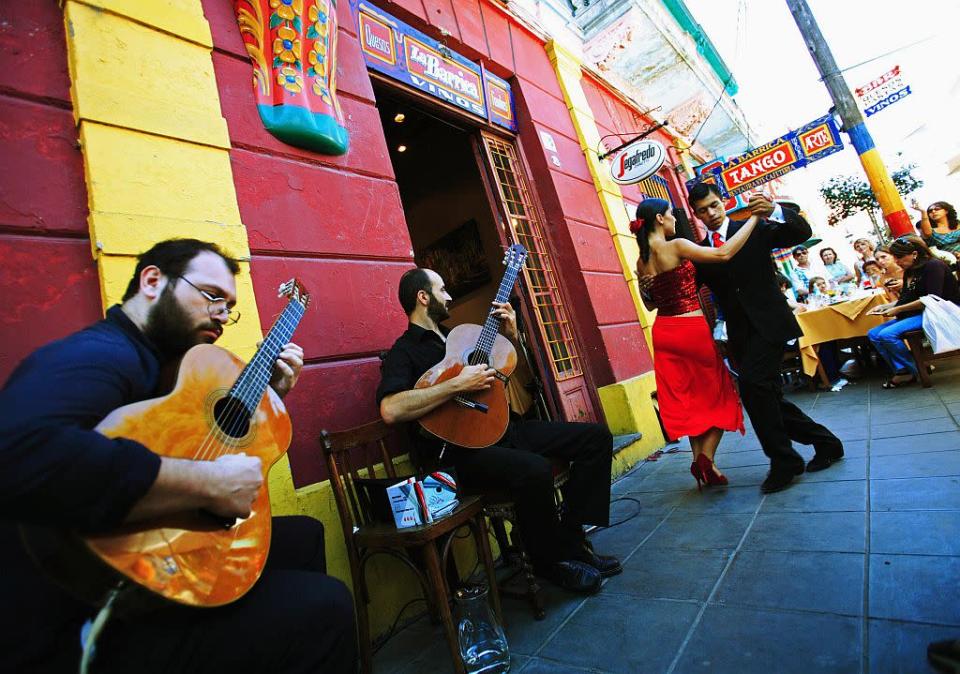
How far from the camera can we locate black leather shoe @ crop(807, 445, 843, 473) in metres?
2.90

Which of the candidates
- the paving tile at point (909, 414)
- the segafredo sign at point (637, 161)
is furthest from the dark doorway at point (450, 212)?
the paving tile at point (909, 414)

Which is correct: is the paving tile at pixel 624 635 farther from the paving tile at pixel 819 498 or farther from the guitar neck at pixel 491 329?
the guitar neck at pixel 491 329

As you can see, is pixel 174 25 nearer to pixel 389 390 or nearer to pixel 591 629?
pixel 389 390

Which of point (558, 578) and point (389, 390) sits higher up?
point (389, 390)

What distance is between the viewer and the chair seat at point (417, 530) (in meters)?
1.68

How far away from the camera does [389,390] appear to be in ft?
6.60

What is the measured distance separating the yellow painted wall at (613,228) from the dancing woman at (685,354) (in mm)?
1391

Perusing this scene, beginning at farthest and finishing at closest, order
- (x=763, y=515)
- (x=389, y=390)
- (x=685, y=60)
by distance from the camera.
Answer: (x=685, y=60) < (x=763, y=515) < (x=389, y=390)

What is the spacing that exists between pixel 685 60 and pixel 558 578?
30.3 ft

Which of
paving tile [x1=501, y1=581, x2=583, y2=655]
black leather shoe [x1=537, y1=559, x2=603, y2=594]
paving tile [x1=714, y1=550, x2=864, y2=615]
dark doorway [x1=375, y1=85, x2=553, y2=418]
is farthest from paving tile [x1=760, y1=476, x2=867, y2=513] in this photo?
dark doorway [x1=375, y1=85, x2=553, y2=418]

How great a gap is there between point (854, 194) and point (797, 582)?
49.4 ft

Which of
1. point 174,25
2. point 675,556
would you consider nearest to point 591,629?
point 675,556

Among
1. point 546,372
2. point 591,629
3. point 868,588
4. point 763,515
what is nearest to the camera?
point 868,588

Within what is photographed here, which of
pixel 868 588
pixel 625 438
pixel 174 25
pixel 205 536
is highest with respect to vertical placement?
pixel 174 25
